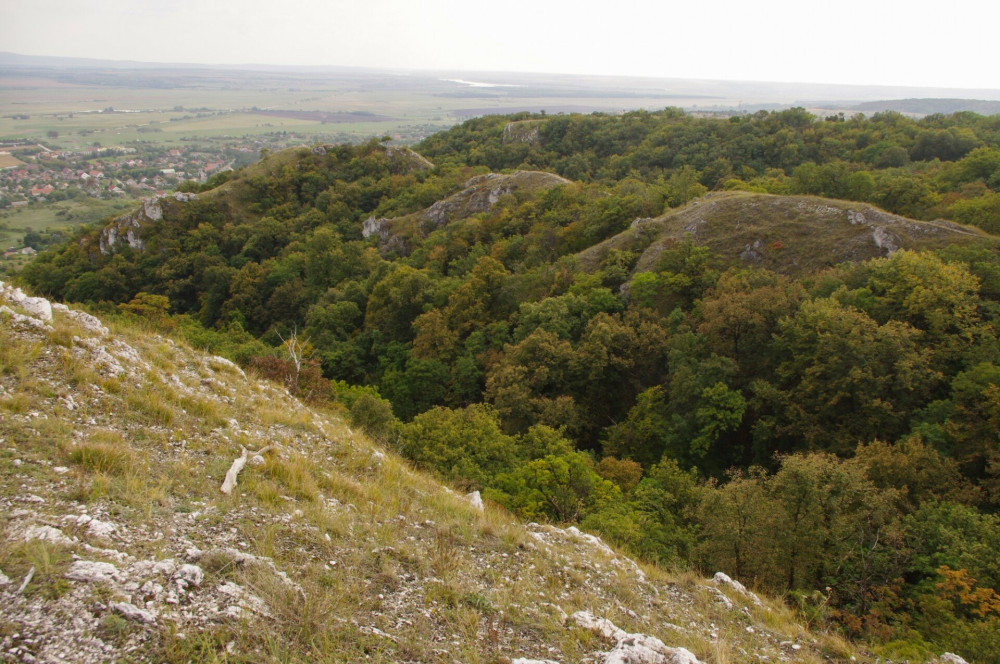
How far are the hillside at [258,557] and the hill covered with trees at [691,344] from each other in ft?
14.9

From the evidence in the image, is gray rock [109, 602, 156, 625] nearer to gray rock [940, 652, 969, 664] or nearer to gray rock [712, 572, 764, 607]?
gray rock [712, 572, 764, 607]

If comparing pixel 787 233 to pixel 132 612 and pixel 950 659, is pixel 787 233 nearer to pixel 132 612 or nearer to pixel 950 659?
pixel 950 659

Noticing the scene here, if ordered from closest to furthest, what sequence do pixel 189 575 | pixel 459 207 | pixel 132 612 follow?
1. pixel 132 612
2. pixel 189 575
3. pixel 459 207

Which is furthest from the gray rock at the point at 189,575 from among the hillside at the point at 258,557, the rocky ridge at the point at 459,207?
the rocky ridge at the point at 459,207

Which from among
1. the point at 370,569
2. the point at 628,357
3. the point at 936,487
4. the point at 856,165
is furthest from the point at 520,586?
the point at 856,165

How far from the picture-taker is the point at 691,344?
84.3 ft

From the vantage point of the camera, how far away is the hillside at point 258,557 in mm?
5082

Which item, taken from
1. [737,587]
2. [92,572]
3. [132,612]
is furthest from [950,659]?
[92,572]

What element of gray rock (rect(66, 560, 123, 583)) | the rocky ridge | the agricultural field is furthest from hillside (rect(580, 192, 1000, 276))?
the agricultural field

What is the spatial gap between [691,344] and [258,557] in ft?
77.3

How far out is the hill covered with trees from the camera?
1284cm

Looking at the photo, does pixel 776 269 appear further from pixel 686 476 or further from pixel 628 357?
pixel 686 476

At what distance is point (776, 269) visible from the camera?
3141 cm

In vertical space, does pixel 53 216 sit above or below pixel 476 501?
below
